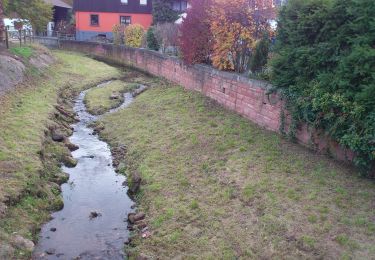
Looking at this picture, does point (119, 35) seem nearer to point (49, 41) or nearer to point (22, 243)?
point (49, 41)

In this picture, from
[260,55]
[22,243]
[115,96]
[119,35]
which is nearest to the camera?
[22,243]

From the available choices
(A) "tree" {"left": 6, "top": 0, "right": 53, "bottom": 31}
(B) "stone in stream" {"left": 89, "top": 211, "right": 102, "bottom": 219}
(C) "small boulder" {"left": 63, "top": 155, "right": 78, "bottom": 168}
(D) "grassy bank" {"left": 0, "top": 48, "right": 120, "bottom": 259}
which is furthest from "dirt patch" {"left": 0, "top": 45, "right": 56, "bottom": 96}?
(B) "stone in stream" {"left": 89, "top": 211, "right": 102, "bottom": 219}

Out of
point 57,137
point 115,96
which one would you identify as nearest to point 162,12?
point 115,96

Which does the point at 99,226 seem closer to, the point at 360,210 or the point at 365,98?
the point at 360,210

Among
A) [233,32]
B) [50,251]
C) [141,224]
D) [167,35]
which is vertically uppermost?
[233,32]

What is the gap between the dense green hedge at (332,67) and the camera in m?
9.21

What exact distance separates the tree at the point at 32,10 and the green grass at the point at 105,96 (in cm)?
1103

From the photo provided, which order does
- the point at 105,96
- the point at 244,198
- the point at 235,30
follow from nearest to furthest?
the point at 244,198 < the point at 235,30 < the point at 105,96

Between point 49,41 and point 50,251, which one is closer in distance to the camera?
point 50,251

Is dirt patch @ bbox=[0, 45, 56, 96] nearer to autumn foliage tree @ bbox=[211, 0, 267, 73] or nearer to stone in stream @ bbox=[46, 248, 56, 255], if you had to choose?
autumn foliage tree @ bbox=[211, 0, 267, 73]

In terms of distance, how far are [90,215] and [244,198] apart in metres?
4.21

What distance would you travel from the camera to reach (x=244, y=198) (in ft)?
32.3

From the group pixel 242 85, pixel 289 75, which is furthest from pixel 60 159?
pixel 289 75

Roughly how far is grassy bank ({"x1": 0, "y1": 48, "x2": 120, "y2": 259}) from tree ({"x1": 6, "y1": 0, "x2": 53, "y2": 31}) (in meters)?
11.9
